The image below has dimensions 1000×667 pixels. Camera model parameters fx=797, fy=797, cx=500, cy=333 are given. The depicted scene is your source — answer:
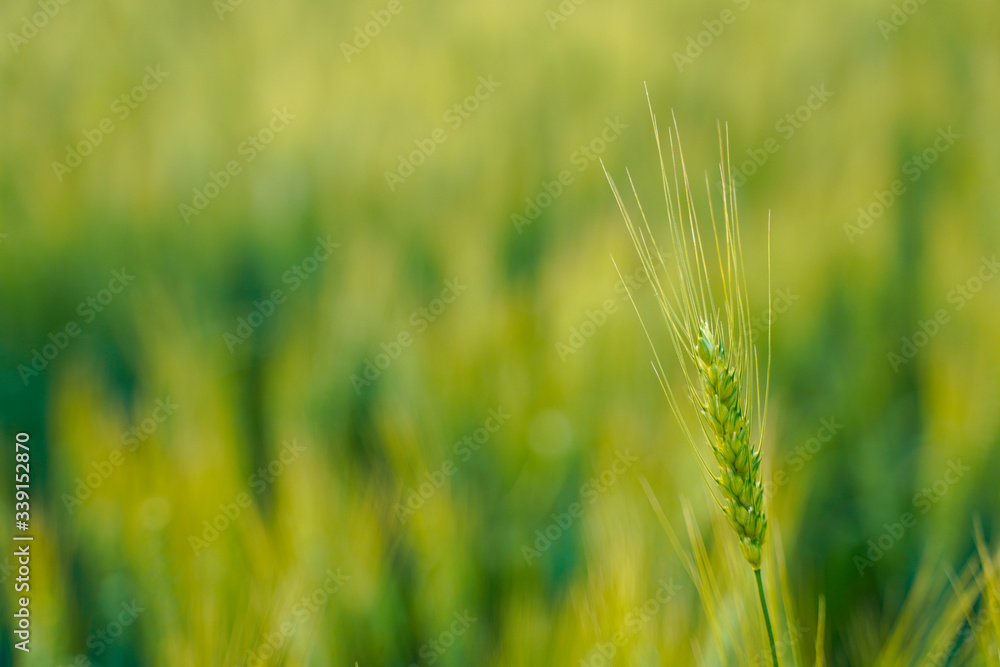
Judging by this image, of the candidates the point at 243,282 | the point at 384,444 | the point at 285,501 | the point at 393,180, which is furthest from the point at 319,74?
the point at 285,501

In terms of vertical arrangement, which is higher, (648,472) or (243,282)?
(648,472)

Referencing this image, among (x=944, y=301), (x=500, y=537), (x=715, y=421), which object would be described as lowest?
(x=500, y=537)

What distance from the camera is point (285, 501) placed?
600 mm

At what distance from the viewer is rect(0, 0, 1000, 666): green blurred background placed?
1.87 ft

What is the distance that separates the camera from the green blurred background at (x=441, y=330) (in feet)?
1.87

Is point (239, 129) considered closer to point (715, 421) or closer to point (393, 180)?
point (393, 180)

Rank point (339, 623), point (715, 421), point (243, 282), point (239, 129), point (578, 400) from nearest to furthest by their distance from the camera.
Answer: point (715, 421), point (339, 623), point (578, 400), point (243, 282), point (239, 129)

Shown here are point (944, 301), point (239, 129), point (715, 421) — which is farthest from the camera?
point (239, 129)

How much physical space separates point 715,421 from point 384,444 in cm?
45

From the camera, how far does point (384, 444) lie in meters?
0.75

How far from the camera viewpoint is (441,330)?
2.56ft

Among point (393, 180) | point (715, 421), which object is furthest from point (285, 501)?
point (393, 180)

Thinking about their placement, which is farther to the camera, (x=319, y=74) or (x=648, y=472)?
(x=319, y=74)

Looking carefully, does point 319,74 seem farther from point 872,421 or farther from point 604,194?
point 872,421
